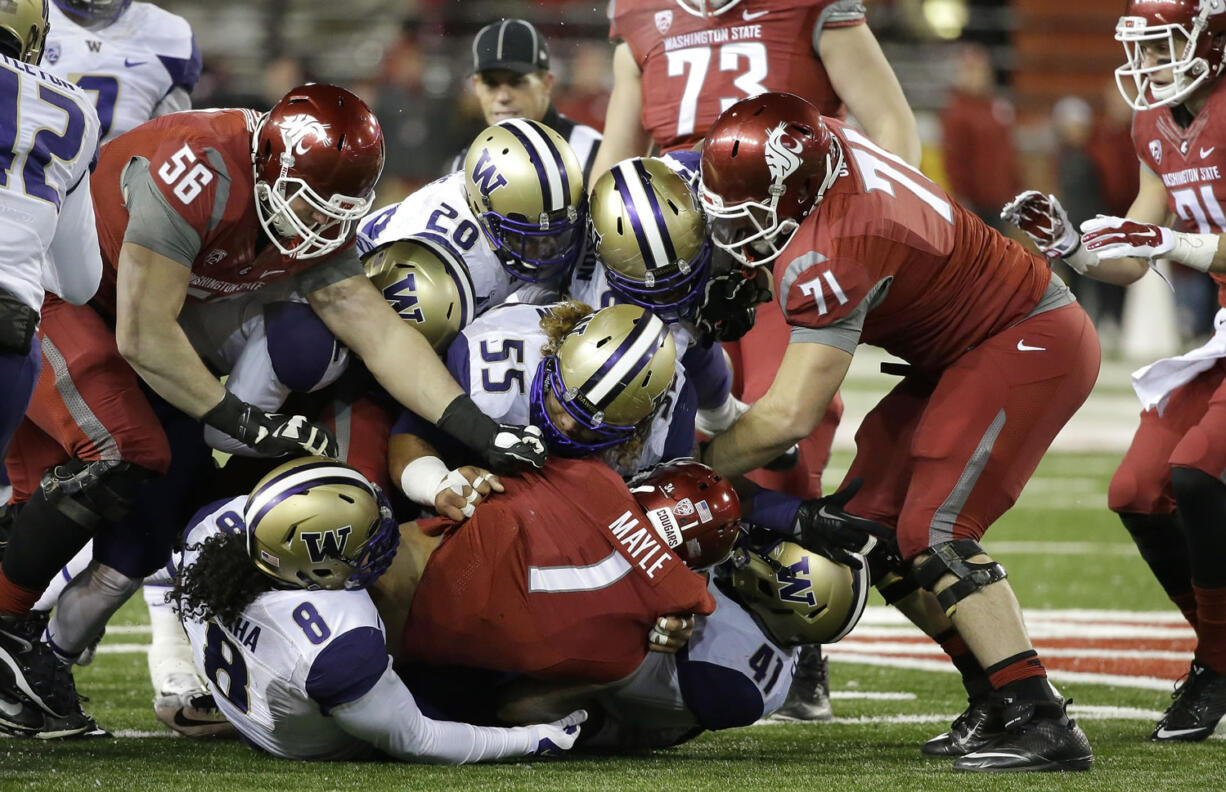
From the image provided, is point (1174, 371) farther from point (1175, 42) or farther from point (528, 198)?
point (528, 198)

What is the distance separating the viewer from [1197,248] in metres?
4.73

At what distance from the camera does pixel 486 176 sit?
459 centimetres

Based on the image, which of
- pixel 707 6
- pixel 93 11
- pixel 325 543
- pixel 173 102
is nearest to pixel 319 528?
pixel 325 543

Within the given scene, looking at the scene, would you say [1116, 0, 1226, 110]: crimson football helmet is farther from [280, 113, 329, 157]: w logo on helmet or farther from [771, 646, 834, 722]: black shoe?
[280, 113, 329, 157]: w logo on helmet

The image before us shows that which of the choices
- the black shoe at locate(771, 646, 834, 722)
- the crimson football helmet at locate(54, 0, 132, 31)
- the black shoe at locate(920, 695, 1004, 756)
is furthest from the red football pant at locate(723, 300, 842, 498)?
the crimson football helmet at locate(54, 0, 132, 31)

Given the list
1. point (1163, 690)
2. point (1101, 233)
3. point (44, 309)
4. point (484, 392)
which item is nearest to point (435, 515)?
point (484, 392)

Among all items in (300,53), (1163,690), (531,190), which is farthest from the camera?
(300,53)

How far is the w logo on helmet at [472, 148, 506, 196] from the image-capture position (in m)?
4.55

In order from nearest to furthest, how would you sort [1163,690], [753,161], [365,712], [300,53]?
[365,712], [753,161], [1163,690], [300,53]

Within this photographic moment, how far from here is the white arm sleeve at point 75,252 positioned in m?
3.76

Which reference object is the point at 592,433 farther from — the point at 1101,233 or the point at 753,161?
the point at 1101,233

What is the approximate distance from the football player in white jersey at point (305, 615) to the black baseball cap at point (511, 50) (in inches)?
110

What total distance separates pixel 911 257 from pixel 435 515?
1389 millimetres

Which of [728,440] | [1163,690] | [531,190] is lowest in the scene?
[1163,690]
